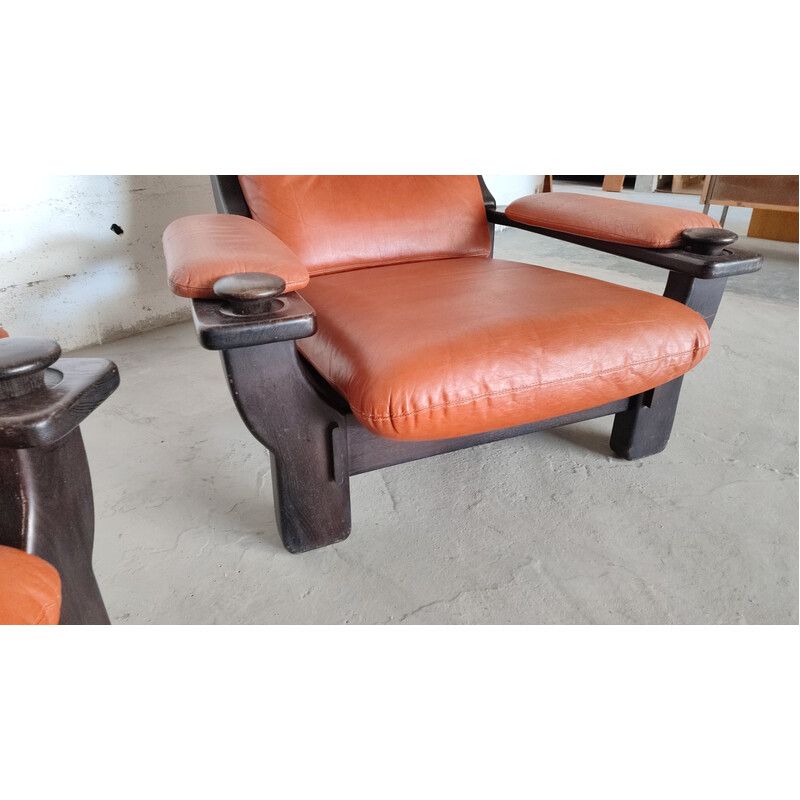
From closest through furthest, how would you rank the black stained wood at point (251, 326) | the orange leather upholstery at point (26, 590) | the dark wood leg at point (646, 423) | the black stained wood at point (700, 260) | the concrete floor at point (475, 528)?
the orange leather upholstery at point (26, 590) → the black stained wood at point (251, 326) → the concrete floor at point (475, 528) → the black stained wood at point (700, 260) → the dark wood leg at point (646, 423)

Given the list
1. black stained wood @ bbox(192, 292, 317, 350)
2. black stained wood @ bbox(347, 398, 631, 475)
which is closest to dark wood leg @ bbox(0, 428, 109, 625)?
black stained wood @ bbox(192, 292, 317, 350)

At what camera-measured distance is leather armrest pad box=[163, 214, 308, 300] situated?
37.2 inches

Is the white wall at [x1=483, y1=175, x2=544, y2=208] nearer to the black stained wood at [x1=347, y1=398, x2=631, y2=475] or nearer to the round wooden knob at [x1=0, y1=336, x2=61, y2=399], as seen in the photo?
the black stained wood at [x1=347, y1=398, x2=631, y2=475]

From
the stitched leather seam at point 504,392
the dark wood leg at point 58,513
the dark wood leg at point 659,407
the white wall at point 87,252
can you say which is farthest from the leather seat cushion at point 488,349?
the white wall at point 87,252

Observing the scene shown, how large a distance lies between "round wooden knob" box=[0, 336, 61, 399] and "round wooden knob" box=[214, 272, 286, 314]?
32 cm

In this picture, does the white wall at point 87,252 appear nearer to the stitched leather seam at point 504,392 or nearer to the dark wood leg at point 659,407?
the stitched leather seam at point 504,392

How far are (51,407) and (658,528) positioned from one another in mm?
1206

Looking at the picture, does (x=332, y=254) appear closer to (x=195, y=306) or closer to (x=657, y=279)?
(x=195, y=306)

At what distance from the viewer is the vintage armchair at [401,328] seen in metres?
0.97

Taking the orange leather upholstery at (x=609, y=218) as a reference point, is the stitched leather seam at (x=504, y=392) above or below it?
below

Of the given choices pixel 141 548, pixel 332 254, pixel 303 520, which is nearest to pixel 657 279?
pixel 332 254

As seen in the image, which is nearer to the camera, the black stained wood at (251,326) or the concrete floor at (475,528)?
the black stained wood at (251,326)

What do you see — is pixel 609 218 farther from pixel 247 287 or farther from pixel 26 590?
pixel 26 590

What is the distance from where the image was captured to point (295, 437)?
43.2 inches
